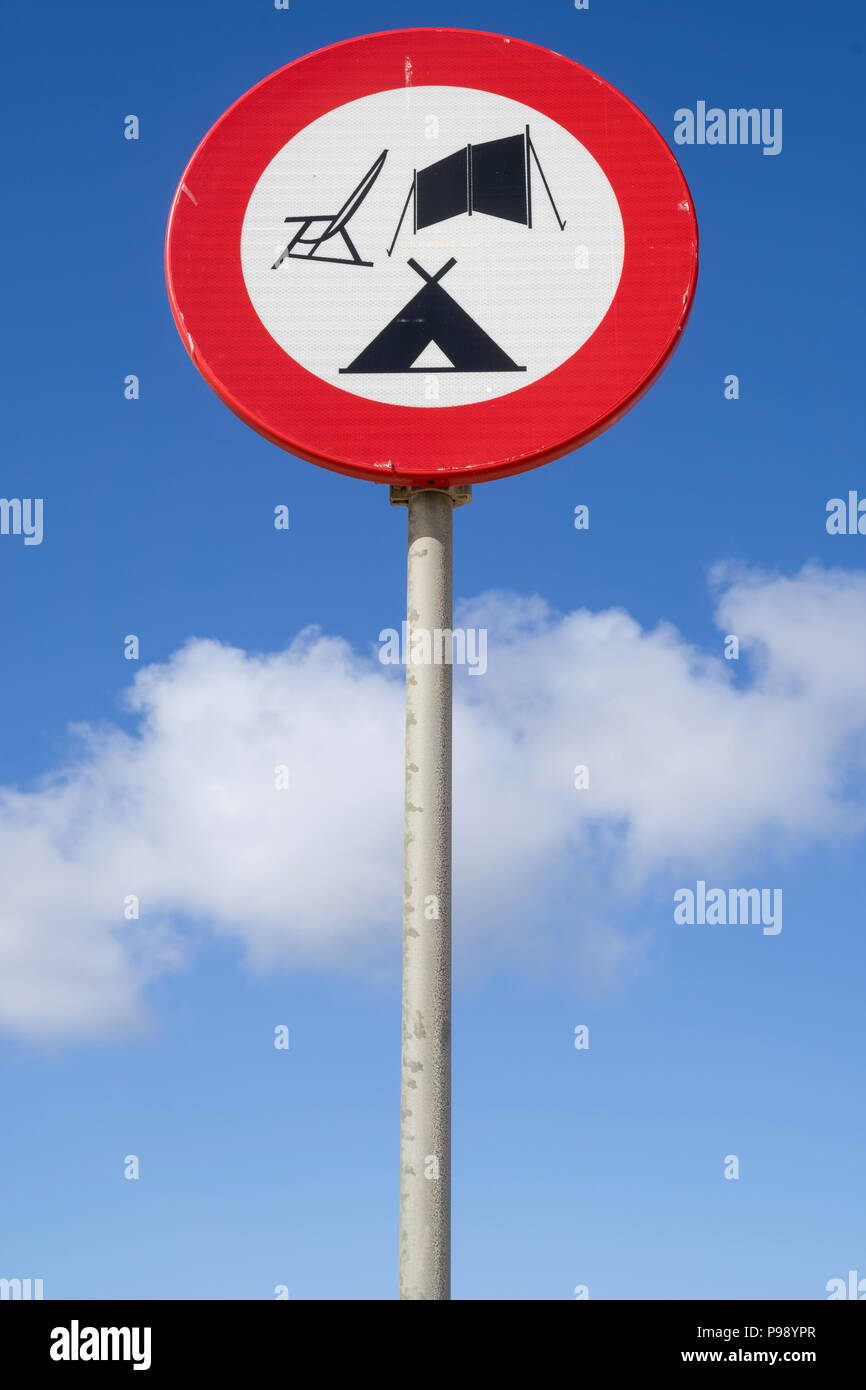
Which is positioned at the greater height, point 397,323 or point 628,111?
point 628,111

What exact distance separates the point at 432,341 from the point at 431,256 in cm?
28

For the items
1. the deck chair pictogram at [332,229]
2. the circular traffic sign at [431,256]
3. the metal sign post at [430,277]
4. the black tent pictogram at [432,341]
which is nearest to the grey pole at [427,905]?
the metal sign post at [430,277]

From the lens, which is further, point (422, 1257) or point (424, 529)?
point (424, 529)

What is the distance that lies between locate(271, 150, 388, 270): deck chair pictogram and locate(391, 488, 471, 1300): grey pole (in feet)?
2.24

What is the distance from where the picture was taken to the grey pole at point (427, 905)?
351 centimetres

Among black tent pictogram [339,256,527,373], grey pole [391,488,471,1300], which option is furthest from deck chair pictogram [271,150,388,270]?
grey pole [391,488,471,1300]

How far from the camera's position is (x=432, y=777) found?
374 cm

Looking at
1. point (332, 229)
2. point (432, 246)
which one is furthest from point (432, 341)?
point (332, 229)

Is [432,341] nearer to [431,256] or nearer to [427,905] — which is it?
[431,256]

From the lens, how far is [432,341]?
13.0 feet
